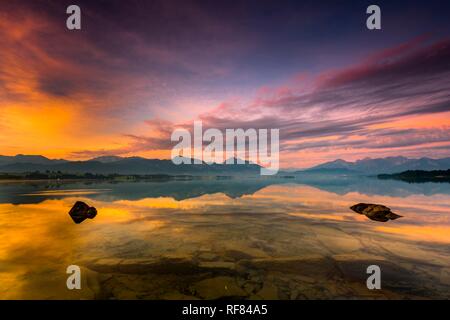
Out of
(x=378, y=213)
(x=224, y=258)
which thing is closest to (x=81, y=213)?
(x=224, y=258)

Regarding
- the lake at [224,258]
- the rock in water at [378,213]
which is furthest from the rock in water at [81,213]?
the rock in water at [378,213]

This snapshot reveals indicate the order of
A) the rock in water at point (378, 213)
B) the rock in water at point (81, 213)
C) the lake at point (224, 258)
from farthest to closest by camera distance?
the rock in water at point (378, 213)
the rock in water at point (81, 213)
the lake at point (224, 258)

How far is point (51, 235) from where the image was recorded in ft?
47.1

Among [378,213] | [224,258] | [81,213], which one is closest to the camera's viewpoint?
[224,258]

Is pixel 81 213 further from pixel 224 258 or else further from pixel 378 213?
pixel 378 213

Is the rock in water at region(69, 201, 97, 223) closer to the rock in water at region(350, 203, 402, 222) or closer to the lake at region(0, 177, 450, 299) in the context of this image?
the lake at region(0, 177, 450, 299)

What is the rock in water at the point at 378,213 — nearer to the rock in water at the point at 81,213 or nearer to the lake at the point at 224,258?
the lake at the point at 224,258

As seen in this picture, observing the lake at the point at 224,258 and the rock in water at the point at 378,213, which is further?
the rock in water at the point at 378,213

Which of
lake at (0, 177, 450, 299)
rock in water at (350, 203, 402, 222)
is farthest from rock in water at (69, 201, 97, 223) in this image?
rock in water at (350, 203, 402, 222)

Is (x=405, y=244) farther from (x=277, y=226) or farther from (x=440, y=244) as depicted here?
(x=277, y=226)

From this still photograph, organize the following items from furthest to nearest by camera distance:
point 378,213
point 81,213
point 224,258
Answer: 1. point 378,213
2. point 81,213
3. point 224,258
